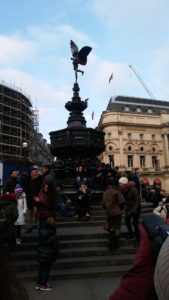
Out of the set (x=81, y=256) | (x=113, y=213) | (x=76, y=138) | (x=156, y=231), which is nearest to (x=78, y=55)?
(x=76, y=138)

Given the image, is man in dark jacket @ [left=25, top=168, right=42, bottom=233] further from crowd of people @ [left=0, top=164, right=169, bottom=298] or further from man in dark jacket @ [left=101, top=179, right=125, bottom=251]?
man in dark jacket @ [left=101, top=179, right=125, bottom=251]

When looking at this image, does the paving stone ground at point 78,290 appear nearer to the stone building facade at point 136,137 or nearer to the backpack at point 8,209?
the backpack at point 8,209

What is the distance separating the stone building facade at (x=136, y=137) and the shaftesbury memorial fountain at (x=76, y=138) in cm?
7138

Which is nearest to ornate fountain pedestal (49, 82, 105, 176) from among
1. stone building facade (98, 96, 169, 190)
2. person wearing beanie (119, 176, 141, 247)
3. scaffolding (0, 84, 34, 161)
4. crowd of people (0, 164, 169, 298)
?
crowd of people (0, 164, 169, 298)

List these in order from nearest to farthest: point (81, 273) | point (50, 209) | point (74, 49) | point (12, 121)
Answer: point (81, 273)
point (50, 209)
point (74, 49)
point (12, 121)

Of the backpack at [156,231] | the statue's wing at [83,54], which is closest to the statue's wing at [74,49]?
the statue's wing at [83,54]

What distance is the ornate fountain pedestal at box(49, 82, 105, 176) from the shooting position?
656 inches

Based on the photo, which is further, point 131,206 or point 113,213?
point 131,206

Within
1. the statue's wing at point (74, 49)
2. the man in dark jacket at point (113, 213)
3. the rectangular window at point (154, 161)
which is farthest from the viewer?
the rectangular window at point (154, 161)

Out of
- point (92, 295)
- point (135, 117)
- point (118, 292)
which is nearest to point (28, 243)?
point (92, 295)

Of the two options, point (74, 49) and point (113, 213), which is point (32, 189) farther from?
point (74, 49)

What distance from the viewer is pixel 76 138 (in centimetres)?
1669

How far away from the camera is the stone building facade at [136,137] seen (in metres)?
91.7

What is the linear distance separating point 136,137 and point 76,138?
261ft
